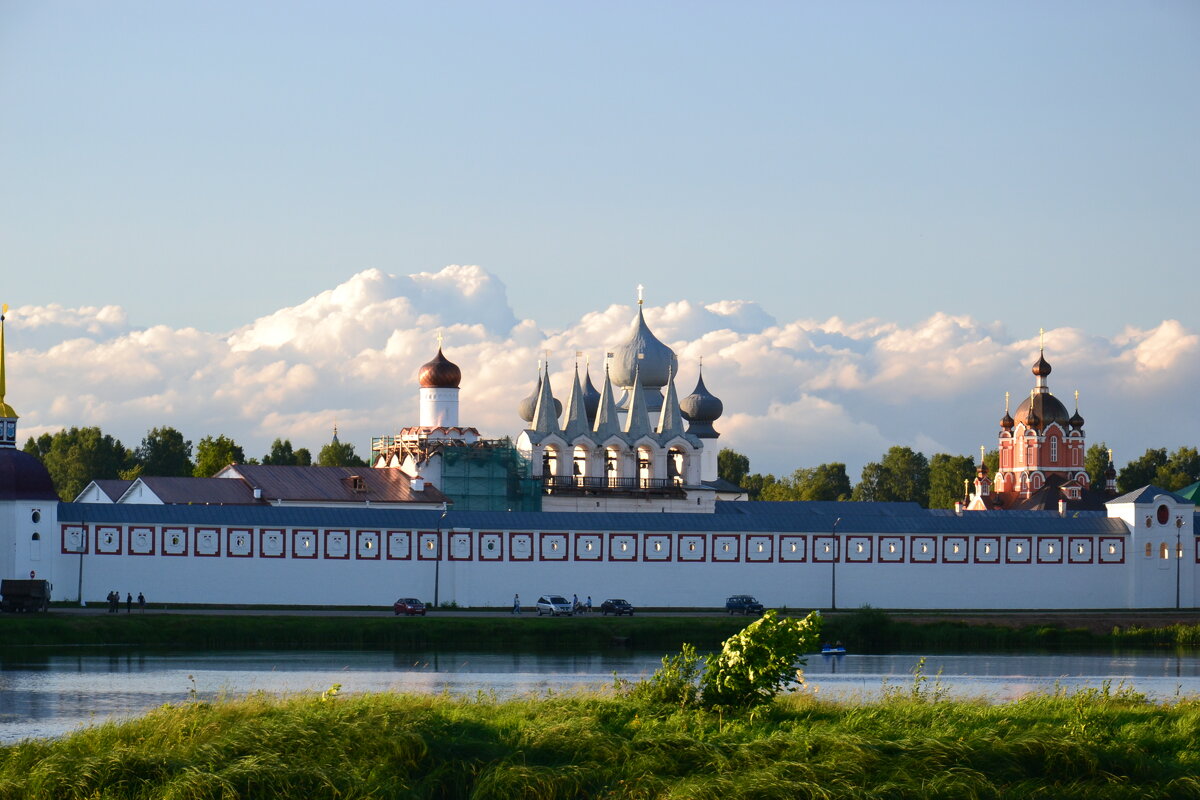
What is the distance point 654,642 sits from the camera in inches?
2117

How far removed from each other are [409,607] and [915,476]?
82509 mm

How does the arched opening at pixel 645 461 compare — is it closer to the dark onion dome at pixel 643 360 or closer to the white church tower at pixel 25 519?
the dark onion dome at pixel 643 360

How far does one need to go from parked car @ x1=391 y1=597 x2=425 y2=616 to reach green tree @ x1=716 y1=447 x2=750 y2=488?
74.0m

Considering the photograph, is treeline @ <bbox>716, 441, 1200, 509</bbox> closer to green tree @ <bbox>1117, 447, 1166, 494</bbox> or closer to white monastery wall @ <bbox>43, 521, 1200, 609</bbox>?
green tree @ <bbox>1117, 447, 1166, 494</bbox>

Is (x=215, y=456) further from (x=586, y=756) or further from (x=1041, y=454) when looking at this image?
(x=586, y=756)

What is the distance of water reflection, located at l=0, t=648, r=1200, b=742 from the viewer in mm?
34688

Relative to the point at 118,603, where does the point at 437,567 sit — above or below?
above

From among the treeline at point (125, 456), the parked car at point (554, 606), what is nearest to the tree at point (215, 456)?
the treeline at point (125, 456)

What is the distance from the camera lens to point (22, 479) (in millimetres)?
58031

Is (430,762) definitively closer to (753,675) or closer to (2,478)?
(753,675)

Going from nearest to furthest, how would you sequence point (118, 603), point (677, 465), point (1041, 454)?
point (118, 603)
point (677, 465)
point (1041, 454)

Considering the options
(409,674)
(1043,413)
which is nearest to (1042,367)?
(1043,413)

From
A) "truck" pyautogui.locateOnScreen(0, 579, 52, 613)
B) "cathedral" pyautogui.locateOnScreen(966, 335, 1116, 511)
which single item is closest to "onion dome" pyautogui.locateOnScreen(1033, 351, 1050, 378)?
"cathedral" pyautogui.locateOnScreen(966, 335, 1116, 511)

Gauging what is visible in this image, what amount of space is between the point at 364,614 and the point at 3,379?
42.6 feet
